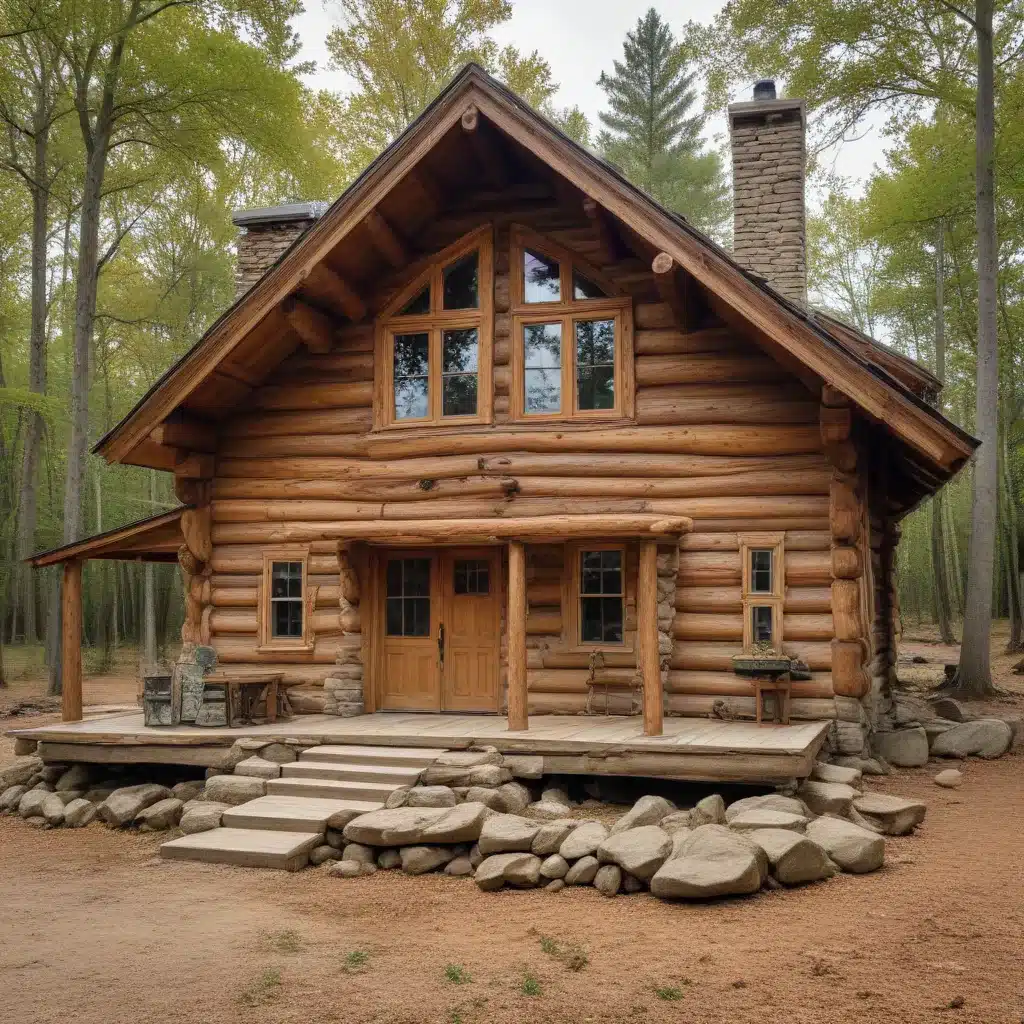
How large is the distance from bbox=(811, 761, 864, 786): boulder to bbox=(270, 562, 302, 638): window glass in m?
6.78

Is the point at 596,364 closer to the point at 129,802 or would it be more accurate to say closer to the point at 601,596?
the point at 601,596

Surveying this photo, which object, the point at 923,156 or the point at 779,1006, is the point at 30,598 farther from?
the point at 779,1006

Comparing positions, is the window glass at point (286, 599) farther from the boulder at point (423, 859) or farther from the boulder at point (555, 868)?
the boulder at point (555, 868)

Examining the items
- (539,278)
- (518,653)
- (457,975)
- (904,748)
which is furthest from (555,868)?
(539,278)

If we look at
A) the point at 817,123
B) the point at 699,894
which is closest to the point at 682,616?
the point at 699,894

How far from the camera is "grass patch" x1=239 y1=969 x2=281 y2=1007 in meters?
5.56

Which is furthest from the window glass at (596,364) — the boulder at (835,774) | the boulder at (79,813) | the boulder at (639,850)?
the boulder at (79,813)

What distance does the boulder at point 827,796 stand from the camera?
29.3 ft

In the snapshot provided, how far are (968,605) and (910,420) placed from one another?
8632mm

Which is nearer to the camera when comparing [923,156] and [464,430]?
[464,430]

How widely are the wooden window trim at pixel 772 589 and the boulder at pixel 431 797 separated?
415 cm

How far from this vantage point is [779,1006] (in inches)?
209

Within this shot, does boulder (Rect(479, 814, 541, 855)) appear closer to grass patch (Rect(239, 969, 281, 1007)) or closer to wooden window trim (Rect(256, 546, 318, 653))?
grass patch (Rect(239, 969, 281, 1007))

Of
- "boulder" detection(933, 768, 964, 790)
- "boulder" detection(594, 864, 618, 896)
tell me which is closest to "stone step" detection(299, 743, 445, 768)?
"boulder" detection(594, 864, 618, 896)
